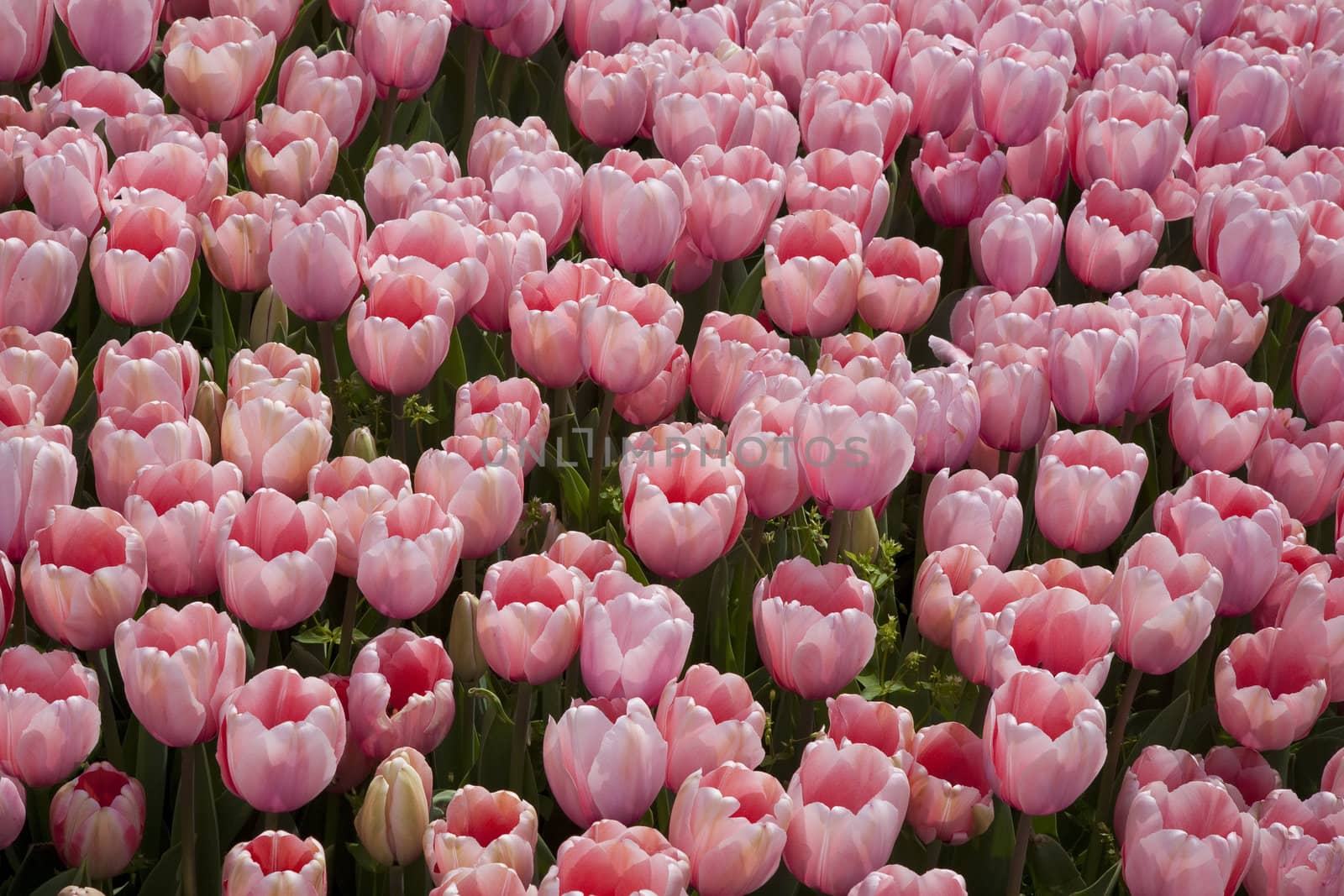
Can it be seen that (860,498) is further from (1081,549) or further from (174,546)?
(174,546)

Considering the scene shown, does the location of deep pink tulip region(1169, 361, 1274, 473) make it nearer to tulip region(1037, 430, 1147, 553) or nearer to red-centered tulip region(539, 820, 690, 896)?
tulip region(1037, 430, 1147, 553)

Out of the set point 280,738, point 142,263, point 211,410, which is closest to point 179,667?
point 280,738

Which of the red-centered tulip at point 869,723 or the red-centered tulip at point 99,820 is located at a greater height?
the red-centered tulip at point 869,723

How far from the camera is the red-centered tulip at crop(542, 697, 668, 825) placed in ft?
3.66

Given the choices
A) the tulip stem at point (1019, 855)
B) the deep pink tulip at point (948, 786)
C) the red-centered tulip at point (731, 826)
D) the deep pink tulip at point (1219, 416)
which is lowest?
the tulip stem at point (1019, 855)

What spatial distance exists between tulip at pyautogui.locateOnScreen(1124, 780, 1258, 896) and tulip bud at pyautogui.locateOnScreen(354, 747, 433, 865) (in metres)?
0.56

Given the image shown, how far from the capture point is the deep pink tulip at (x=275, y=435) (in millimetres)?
1369

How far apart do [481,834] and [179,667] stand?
259mm

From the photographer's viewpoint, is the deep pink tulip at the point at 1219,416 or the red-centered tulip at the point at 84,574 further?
the deep pink tulip at the point at 1219,416

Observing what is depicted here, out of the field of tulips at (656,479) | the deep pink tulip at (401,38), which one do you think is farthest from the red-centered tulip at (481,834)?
the deep pink tulip at (401,38)

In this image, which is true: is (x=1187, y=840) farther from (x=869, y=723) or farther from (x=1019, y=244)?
(x=1019, y=244)

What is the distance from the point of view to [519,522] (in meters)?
1.58

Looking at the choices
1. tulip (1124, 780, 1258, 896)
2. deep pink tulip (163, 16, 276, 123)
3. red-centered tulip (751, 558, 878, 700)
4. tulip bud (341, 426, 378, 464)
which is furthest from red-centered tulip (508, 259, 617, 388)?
tulip (1124, 780, 1258, 896)

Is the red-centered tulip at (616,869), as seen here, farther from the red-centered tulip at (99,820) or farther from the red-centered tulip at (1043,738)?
the red-centered tulip at (99,820)
